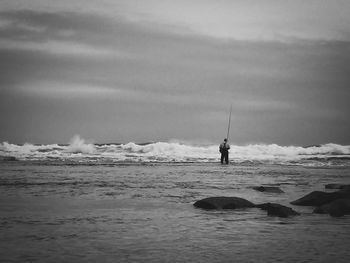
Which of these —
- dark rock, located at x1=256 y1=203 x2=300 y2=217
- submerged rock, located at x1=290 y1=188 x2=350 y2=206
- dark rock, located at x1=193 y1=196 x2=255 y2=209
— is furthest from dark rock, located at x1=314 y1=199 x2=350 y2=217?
dark rock, located at x1=193 y1=196 x2=255 y2=209

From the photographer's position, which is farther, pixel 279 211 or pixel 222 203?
pixel 222 203

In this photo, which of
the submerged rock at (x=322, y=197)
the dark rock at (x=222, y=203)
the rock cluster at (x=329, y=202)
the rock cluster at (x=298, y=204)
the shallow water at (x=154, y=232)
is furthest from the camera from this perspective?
the submerged rock at (x=322, y=197)

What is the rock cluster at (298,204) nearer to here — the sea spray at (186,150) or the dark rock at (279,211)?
the dark rock at (279,211)

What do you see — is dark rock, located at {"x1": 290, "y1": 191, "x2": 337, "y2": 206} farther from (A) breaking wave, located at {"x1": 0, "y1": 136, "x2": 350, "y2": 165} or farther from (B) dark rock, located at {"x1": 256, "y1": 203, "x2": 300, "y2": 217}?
(A) breaking wave, located at {"x1": 0, "y1": 136, "x2": 350, "y2": 165}

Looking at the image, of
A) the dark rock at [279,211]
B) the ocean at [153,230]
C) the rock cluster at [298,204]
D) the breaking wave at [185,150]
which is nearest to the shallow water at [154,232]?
the ocean at [153,230]

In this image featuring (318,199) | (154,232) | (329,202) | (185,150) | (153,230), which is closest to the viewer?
(154,232)

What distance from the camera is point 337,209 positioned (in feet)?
32.5

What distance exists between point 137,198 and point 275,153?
5095 cm

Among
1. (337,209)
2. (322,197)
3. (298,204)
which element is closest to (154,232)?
(337,209)

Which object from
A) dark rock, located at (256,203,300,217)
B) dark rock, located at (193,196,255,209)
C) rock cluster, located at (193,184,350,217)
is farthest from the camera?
dark rock, located at (193,196,255,209)

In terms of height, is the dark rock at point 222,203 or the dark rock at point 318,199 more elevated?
the dark rock at point 318,199

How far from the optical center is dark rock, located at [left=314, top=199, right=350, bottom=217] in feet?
32.4

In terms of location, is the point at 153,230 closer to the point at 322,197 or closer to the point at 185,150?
the point at 322,197

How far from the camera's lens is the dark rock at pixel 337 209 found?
32.4ft
